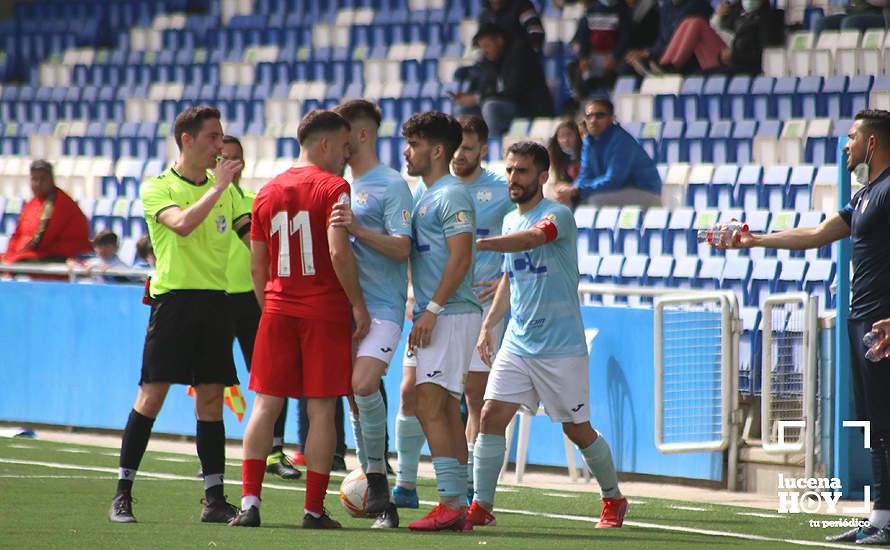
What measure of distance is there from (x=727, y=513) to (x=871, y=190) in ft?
7.13

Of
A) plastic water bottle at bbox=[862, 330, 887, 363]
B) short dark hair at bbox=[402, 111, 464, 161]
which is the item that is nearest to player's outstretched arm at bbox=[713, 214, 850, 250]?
plastic water bottle at bbox=[862, 330, 887, 363]

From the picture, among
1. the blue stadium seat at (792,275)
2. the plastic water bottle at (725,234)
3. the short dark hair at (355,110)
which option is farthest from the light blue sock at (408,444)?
the blue stadium seat at (792,275)

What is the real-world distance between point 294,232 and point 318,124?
1.65ft

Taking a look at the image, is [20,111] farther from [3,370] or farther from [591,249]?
[591,249]

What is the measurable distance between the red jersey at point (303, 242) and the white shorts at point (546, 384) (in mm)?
915

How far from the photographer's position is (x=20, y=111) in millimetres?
22453

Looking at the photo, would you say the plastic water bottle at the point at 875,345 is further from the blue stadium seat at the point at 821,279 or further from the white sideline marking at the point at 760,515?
the blue stadium seat at the point at 821,279

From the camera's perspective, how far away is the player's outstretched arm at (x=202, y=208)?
7098 mm

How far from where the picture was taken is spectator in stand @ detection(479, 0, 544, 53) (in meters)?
16.4

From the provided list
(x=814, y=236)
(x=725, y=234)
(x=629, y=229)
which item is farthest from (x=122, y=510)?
(x=629, y=229)

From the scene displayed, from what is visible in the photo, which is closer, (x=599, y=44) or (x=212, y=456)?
(x=212, y=456)

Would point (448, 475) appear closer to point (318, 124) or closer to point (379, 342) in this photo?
point (379, 342)

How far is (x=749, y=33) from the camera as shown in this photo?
1527 centimetres

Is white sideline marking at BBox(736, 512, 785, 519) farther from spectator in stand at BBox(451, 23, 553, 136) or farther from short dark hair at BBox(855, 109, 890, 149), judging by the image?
spectator in stand at BBox(451, 23, 553, 136)
